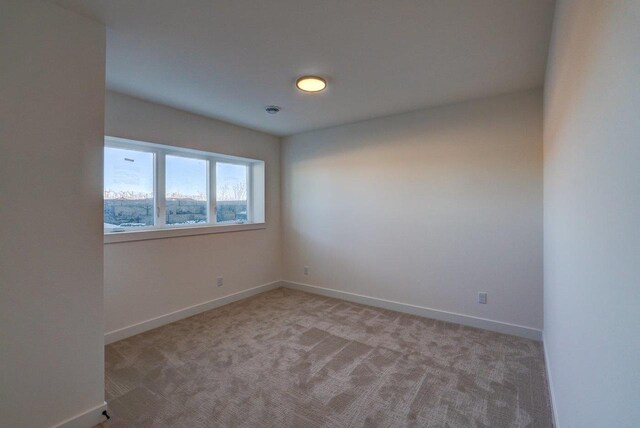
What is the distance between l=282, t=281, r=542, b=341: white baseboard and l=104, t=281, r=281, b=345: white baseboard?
0.75m

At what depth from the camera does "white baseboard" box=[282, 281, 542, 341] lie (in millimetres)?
2779

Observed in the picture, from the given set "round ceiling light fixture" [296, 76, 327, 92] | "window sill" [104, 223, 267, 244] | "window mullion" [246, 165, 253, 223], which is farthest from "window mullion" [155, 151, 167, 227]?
"round ceiling light fixture" [296, 76, 327, 92]

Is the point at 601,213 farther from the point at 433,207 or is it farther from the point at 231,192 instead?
the point at 231,192

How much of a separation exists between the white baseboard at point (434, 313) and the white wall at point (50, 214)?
9.13 ft

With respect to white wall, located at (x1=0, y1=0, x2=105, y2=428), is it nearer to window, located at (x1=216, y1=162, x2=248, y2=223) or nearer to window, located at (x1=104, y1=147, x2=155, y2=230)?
window, located at (x1=104, y1=147, x2=155, y2=230)

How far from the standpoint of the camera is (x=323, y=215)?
4.17m

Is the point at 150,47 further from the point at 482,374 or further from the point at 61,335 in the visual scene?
the point at 482,374

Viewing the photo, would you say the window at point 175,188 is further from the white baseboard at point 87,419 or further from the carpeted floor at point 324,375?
the white baseboard at point 87,419

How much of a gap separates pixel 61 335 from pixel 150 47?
1917mm

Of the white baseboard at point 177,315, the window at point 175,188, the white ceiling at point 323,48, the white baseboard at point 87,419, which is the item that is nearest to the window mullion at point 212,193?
the window at point 175,188

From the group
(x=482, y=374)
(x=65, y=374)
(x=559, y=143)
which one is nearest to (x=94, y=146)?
(x=65, y=374)

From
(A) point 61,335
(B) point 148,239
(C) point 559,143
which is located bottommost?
(A) point 61,335

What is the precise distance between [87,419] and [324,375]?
1.50 metres

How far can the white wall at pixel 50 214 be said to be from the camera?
57.1 inches
